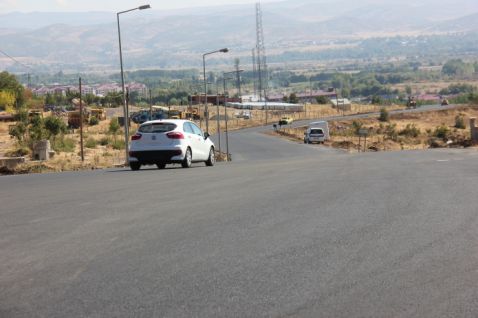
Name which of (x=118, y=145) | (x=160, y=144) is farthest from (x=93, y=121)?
(x=160, y=144)

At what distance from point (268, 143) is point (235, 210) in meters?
75.3

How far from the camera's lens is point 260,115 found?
531ft

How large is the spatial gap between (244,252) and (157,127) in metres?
19.3

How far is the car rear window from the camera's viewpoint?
95.0ft

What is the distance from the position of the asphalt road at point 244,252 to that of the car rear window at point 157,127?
36.3 feet

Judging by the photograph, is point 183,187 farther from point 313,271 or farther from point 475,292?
point 475,292

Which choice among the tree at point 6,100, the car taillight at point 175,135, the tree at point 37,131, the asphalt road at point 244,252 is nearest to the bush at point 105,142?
the tree at point 37,131

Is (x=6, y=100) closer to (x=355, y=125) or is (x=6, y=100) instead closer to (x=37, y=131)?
(x=355, y=125)

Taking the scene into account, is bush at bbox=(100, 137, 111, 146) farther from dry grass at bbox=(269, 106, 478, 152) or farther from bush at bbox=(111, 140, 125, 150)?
dry grass at bbox=(269, 106, 478, 152)

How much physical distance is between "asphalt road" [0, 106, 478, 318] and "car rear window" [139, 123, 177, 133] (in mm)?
11054

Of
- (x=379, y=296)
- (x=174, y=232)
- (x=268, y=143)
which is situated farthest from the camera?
(x=268, y=143)

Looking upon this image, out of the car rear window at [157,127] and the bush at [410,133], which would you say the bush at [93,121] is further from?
the car rear window at [157,127]

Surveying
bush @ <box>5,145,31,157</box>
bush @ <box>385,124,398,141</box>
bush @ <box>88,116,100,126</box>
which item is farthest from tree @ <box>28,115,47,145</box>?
bush @ <box>88,116,100,126</box>

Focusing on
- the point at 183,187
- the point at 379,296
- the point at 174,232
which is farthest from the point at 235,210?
the point at 379,296
